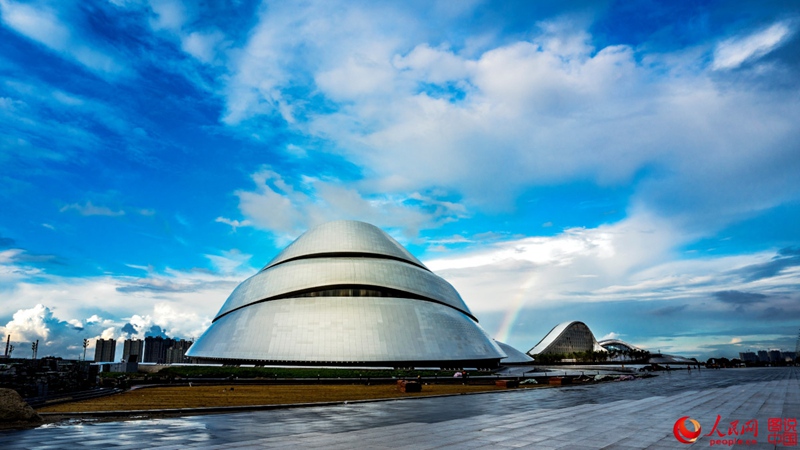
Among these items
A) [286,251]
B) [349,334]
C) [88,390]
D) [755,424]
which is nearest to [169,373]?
[88,390]

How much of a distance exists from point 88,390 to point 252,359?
29.9m

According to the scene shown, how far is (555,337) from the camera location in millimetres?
144000

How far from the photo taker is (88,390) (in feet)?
87.5

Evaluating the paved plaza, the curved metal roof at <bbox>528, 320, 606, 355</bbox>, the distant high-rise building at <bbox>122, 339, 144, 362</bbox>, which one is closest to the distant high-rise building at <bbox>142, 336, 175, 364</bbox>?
the distant high-rise building at <bbox>122, 339, 144, 362</bbox>

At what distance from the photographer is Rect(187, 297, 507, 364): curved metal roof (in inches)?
2191

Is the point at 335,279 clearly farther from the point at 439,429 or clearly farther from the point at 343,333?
the point at 439,429

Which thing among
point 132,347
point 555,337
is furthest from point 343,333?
point 132,347

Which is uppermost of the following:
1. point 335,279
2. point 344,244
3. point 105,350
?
point 344,244

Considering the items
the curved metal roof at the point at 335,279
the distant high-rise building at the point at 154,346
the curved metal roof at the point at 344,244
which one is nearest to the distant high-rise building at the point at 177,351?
the distant high-rise building at the point at 154,346

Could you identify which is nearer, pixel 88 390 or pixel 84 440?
pixel 84 440

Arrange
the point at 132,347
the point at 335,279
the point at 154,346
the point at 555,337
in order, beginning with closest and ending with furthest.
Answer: the point at 335,279 → the point at 555,337 → the point at 132,347 → the point at 154,346

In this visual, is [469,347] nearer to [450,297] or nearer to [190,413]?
[450,297]

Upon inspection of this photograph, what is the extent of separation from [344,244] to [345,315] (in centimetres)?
1619

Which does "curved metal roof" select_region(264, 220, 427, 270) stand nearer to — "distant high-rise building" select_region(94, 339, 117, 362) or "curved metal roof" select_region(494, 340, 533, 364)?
"curved metal roof" select_region(494, 340, 533, 364)
